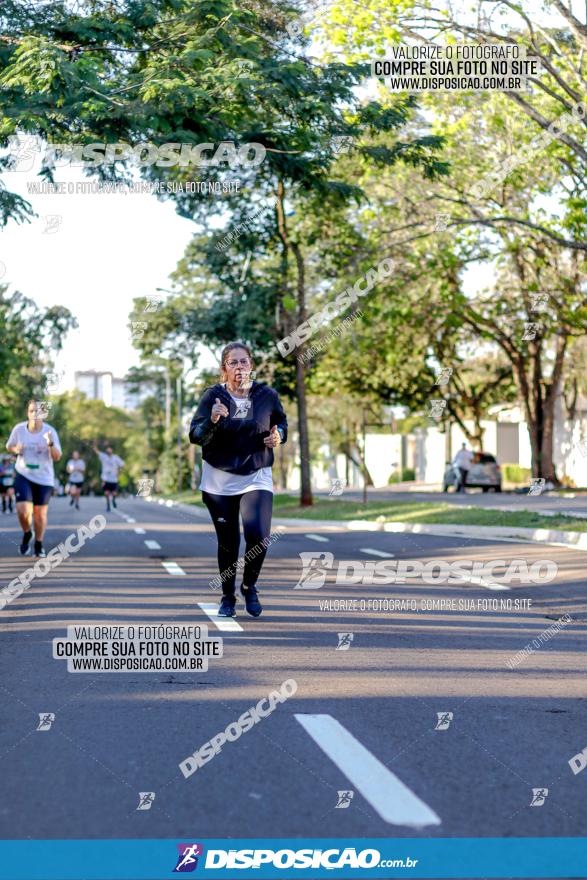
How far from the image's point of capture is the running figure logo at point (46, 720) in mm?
5438

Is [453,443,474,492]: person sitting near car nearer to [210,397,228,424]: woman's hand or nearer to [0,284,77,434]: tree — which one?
[0,284,77,434]: tree

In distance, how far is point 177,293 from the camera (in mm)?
38062

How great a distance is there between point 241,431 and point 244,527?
74 centimetres

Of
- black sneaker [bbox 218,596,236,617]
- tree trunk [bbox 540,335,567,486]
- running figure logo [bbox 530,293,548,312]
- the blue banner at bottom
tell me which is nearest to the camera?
the blue banner at bottom

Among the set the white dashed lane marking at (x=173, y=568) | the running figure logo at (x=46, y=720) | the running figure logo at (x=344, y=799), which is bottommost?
the white dashed lane marking at (x=173, y=568)

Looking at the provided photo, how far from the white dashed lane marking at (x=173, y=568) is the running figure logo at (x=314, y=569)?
1315 mm

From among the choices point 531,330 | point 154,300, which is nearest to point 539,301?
point 531,330

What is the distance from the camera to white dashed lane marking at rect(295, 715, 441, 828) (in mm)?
4117

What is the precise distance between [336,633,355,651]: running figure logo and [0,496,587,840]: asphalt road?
0.05 metres

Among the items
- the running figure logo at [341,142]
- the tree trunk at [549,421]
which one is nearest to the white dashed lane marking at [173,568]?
the running figure logo at [341,142]

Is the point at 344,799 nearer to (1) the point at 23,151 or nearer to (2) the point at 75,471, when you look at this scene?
(1) the point at 23,151

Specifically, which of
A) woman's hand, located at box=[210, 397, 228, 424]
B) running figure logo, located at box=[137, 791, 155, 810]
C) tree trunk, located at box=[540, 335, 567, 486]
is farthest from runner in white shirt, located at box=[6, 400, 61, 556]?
tree trunk, located at box=[540, 335, 567, 486]

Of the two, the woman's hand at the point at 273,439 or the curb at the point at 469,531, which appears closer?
the woman's hand at the point at 273,439

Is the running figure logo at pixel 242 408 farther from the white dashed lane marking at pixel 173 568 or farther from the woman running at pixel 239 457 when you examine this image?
the white dashed lane marking at pixel 173 568
